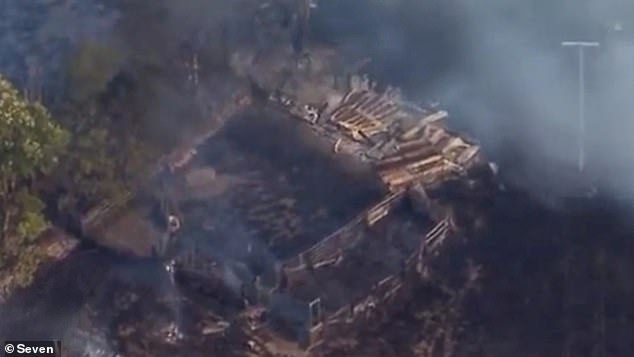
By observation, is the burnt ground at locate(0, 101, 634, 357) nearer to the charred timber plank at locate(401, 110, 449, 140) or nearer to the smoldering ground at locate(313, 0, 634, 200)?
the smoldering ground at locate(313, 0, 634, 200)

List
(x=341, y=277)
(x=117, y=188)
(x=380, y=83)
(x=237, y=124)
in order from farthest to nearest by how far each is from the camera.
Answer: (x=380, y=83) → (x=237, y=124) → (x=117, y=188) → (x=341, y=277)

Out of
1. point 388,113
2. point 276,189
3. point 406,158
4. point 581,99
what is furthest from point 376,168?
point 581,99

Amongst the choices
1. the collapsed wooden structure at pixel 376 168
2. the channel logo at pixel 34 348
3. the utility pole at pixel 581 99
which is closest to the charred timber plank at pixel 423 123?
the collapsed wooden structure at pixel 376 168

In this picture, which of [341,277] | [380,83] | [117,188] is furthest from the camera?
[380,83]

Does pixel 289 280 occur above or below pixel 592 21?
below

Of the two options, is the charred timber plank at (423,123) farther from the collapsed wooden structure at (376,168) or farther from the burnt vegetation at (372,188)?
the burnt vegetation at (372,188)

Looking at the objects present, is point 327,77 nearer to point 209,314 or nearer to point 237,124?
point 237,124

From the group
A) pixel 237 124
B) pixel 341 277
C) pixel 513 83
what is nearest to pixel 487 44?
pixel 513 83
